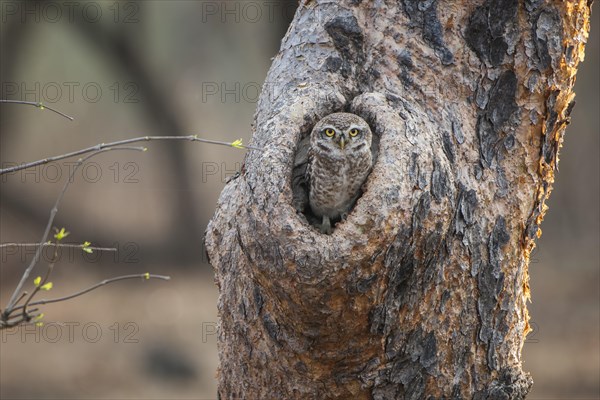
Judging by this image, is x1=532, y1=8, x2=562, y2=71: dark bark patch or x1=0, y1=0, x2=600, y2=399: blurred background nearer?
x1=532, y1=8, x2=562, y2=71: dark bark patch

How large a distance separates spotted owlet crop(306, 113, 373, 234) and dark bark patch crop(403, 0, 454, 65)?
18.0 inches

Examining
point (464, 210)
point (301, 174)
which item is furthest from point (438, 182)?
point (301, 174)

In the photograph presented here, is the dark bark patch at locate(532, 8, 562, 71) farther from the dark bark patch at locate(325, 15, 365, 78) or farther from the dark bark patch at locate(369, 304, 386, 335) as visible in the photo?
the dark bark patch at locate(369, 304, 386, 335)

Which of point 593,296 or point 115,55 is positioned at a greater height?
point 115,55

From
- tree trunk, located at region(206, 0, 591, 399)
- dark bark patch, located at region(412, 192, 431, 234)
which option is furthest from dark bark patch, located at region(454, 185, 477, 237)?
dark bark patch, located at region(412, 192, 431, 234)

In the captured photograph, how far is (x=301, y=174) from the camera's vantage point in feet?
10.1

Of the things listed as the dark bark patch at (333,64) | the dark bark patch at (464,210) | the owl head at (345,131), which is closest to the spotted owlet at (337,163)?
the owl head at (345,131)

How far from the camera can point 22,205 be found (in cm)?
975

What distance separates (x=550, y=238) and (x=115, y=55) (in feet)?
20.3

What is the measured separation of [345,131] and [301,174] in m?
0.31

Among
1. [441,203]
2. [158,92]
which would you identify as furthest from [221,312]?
[158,92]

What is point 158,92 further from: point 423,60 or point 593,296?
point 423,60

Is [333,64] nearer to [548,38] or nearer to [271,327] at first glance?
[548,38]

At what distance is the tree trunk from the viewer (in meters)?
2.60
